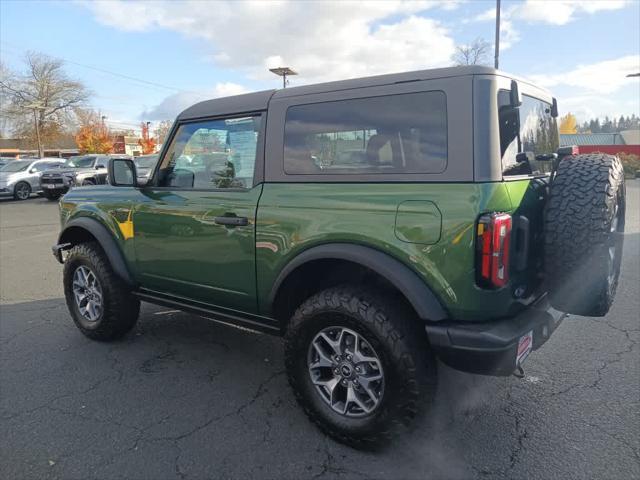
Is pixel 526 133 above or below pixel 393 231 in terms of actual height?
above

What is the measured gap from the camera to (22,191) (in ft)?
58.4

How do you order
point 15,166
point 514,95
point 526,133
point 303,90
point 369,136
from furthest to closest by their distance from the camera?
point 15,166 → point 303,90 → point 526,133 → point 369,136 → point 514,95

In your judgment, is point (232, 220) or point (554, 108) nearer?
point (232, 220)

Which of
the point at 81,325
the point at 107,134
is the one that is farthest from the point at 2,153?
the point at 81,325

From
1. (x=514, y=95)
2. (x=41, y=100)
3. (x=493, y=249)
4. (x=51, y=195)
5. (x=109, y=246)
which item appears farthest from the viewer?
(x=41, y=100)

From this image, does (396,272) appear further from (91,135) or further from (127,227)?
(91,135)

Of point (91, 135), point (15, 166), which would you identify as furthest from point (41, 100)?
point (15, 166)

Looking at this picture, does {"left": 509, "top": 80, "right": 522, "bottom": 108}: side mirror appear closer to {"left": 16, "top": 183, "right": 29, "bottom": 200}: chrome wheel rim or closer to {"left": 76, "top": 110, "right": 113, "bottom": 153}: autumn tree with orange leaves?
{"left": 16, "top": 183, "right": 29, "bottom": 200}: chrome wheel rim

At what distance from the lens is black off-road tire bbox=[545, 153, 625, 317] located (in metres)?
2.23

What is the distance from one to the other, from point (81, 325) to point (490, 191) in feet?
11.8

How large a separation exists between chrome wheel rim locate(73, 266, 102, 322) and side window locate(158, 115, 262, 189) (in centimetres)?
117

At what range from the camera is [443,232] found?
2.15 m

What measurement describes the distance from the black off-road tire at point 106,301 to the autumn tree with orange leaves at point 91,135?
52139 millimetres

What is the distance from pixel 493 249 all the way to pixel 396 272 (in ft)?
1.53
